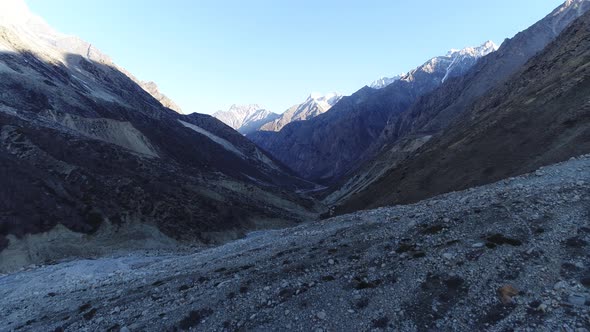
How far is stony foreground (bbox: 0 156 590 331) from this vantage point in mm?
16188

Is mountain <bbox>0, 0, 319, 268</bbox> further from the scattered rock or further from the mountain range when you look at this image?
the scattered rock

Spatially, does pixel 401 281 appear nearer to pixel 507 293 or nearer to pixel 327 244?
pixel 507 293

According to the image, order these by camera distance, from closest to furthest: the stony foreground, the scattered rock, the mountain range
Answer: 1. the scattered rock
2. the stony foreground
3. the mountain range

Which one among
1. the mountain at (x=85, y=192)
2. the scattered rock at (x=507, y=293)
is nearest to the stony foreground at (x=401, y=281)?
the scattered rock at (x=507, y=293)

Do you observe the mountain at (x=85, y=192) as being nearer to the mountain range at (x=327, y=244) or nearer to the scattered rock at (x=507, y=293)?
the mountain range at (x=327, y=244)

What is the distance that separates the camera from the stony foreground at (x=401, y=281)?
16.2m

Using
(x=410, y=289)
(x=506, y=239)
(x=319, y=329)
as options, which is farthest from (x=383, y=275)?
(x=506, y=239)

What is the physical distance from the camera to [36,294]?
34062 mm

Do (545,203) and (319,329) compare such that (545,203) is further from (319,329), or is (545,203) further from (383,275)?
(319,329)

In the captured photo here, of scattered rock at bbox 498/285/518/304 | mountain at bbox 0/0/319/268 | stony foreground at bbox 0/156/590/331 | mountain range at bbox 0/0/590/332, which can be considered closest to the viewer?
scattered rock at bbox 498/285/518/304

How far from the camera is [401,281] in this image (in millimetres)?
19453

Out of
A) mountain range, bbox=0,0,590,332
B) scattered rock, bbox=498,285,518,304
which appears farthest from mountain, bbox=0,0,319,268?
scattered rock, bbox=498,285,518,304

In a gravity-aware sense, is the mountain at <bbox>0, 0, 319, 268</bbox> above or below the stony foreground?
above

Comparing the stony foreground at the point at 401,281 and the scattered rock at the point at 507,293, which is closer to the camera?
the scattered rock at the point at 507,293
